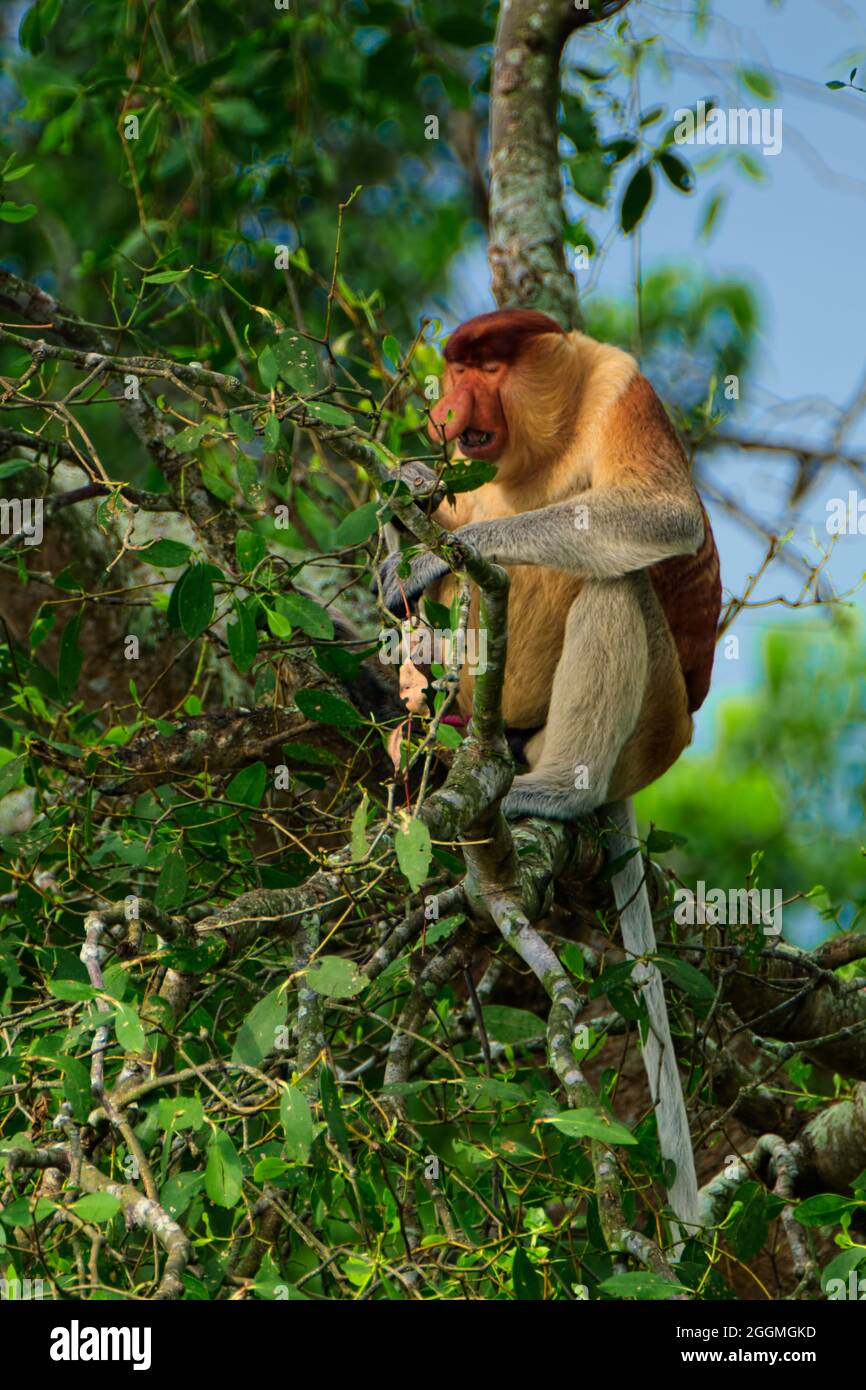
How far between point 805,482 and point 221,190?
71.0 inches

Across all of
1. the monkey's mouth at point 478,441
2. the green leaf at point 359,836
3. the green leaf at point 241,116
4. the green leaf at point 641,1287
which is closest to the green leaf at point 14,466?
the green leaf at point 359,836

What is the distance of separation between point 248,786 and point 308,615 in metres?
0.32

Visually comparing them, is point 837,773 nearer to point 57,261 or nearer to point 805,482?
point 805,482

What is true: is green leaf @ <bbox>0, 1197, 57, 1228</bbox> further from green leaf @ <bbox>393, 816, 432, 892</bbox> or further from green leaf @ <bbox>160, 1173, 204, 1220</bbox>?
green leaf @ <bbox>393, 816, 432, 892</bbox>

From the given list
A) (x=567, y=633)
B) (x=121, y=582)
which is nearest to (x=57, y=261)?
(x=121, y=582)

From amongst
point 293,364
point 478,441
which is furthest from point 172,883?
point 478,441

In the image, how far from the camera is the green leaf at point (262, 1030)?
5.19 feet

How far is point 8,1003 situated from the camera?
198 centimetres

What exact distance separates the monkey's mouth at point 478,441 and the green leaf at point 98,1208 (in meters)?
1.95

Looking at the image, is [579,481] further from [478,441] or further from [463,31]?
[463,31]

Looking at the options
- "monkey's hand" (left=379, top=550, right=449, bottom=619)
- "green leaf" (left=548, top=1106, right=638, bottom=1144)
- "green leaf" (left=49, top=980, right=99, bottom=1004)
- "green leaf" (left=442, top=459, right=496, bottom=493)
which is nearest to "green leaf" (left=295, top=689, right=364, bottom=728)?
"green leaf" (left=442, top=459, right=496, bottom=493)

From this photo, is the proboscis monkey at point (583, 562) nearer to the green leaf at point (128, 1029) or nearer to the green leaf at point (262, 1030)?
the green leaf at point (262, 1030)

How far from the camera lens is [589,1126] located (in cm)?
155
